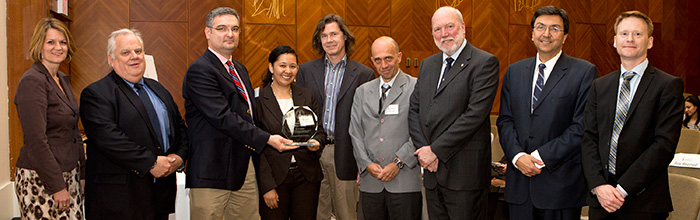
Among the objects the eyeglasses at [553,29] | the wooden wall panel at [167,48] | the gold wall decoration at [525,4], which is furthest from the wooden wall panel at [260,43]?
the eyeglasses at [553,29]

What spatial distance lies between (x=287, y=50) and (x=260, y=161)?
28.9 inches

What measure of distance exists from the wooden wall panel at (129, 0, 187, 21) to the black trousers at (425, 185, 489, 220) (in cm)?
555

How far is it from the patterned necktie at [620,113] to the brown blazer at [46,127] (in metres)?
2.83

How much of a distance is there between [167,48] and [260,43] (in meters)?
1.34

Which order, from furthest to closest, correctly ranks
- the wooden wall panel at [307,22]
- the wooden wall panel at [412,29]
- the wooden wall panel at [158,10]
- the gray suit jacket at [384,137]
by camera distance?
the wooden wall panel at [412,29]
the wooden wall panel at [307,22]
the wooden wall panel at [158,10]
the gray suit jacket at [384,137]

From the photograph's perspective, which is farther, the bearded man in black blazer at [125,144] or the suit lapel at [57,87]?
the suit lapel at [57,87]

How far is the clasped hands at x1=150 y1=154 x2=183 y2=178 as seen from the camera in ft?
8.46

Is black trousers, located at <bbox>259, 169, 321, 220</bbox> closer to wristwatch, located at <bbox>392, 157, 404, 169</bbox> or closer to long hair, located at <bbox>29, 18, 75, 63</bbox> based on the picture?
wristwatch, located at <bbox>392, 157, 404, 169</bbox>

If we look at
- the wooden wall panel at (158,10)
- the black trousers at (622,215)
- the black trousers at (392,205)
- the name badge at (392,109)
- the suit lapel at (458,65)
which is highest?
the wooden wall panel at (158,10)

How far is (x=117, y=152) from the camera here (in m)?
2.47

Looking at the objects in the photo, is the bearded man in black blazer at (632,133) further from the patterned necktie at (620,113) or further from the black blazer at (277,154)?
the black blazer at (277,154)

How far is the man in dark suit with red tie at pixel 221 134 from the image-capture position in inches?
109

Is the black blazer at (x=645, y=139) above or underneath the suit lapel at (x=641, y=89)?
underneath

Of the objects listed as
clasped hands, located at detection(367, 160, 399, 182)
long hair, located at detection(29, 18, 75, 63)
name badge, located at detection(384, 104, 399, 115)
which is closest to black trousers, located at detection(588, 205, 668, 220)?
clasped hands, located at detection(367, 160, 399, 182)
